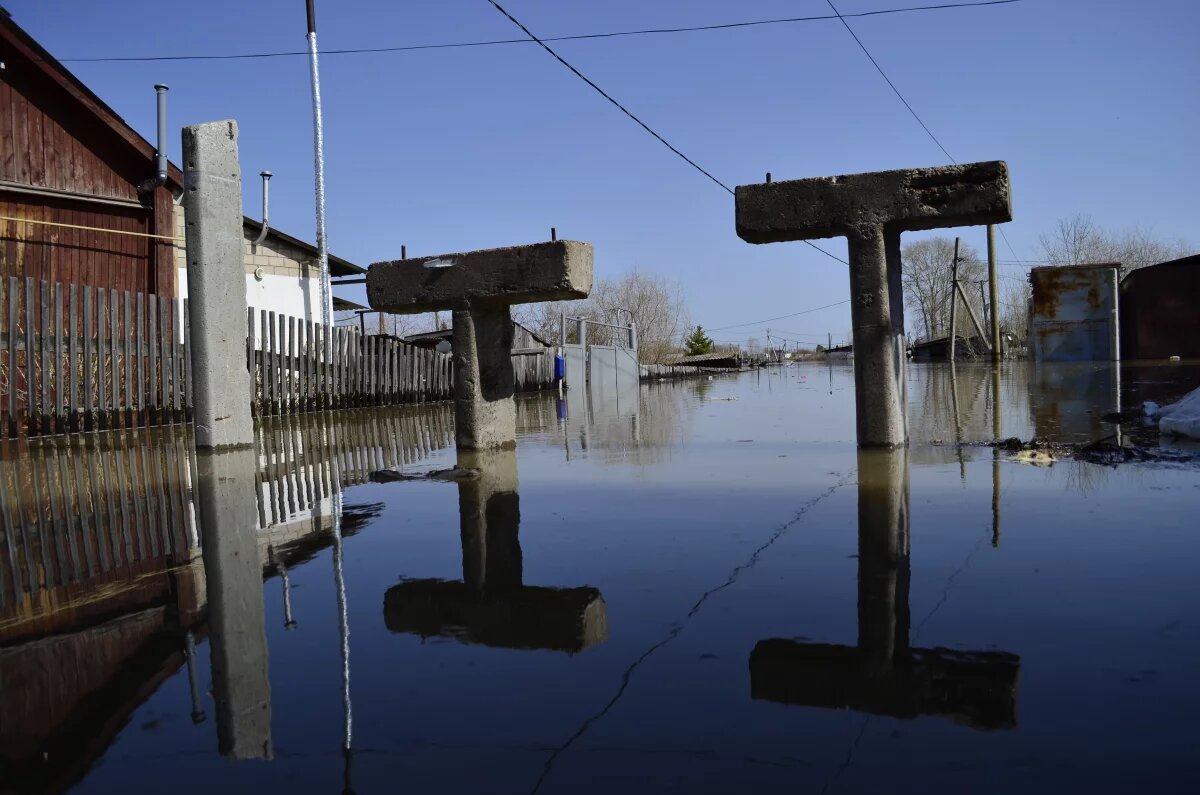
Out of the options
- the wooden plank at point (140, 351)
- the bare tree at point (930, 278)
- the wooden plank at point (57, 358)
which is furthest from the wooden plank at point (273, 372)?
the bare tree at point (930, 278)

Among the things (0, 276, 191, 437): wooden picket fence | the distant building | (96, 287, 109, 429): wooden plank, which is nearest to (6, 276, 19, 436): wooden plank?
(0, 276, 191, 437): wooden picket fence

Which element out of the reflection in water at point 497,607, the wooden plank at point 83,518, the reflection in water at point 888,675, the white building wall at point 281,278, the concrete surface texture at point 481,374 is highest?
the white building wall at point 281,278

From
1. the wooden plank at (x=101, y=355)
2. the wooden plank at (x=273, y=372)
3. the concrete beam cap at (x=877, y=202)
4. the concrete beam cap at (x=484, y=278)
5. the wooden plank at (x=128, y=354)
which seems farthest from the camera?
the wooden plank at (x=273, y=372)

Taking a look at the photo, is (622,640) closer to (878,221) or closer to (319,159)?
(878,221)

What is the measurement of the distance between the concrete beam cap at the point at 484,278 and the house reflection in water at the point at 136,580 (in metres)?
1.34

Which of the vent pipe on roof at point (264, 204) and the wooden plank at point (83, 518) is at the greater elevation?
the vent pipe on roof at point (264, 204)

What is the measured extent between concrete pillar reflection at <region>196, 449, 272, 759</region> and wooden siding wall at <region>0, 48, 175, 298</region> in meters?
11.4

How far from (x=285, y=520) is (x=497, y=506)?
3.51ft

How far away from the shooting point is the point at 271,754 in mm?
1813

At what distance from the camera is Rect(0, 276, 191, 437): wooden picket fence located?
960cm

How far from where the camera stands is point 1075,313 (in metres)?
22.3

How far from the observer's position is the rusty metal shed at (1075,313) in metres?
21.6

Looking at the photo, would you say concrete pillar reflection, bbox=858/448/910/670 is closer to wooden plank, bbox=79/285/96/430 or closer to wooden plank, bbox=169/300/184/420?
wooden plank, bbox=79/285/96/430

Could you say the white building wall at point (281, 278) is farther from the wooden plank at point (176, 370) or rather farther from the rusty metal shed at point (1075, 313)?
the rusty metal shed at point (1075, 313)
